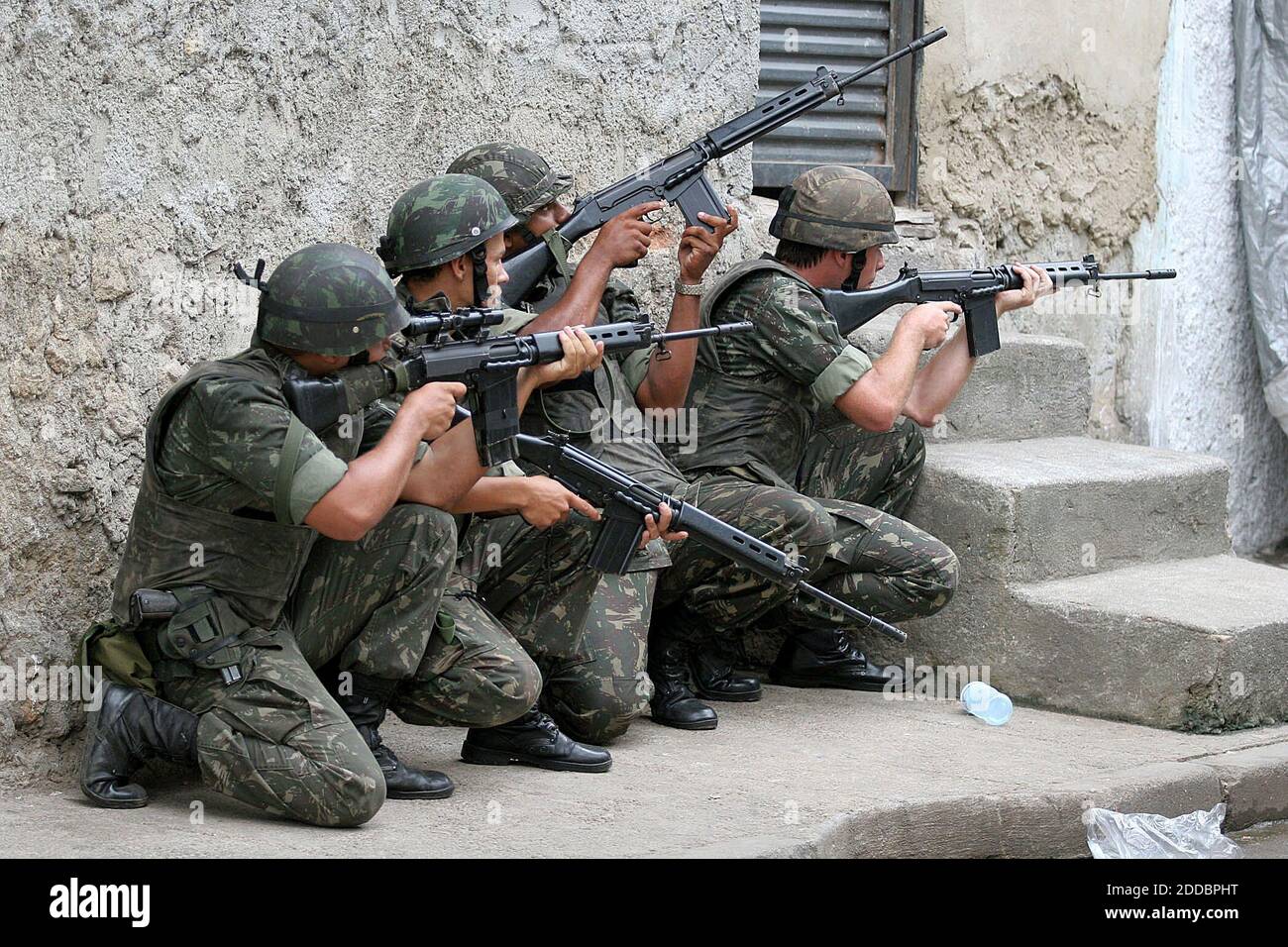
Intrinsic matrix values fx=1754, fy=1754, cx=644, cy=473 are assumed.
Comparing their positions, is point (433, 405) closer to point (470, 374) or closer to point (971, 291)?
point (470, 374)

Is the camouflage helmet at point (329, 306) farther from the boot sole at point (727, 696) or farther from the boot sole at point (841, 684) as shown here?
the boot sole at point (841, 684)

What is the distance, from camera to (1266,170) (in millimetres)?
7566

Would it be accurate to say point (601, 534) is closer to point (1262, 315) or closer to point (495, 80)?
point (495, 80)

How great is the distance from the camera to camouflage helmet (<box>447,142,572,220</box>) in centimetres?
492

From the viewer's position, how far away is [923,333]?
5.31m

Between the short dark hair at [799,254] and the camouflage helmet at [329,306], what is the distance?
1.87 meters

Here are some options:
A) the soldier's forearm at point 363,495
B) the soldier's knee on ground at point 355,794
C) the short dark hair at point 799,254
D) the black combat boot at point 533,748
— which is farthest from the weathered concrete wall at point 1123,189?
the soldier's knee on ground at point 355,794

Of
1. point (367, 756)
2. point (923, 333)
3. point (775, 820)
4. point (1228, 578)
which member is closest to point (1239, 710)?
point (1228, 578)

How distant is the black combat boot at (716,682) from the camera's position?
5.31 metres

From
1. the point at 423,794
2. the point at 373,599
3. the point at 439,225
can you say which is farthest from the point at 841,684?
the point at 439,225

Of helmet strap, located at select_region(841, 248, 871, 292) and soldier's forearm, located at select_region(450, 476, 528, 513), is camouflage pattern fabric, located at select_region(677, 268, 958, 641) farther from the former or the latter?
soldier's forearm, located at select_region(450, 476, 528, 513)

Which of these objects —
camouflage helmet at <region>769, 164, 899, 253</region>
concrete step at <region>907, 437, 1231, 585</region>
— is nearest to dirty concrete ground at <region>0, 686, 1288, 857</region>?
concrete step at <region>907, 437, 1231, 585</region>

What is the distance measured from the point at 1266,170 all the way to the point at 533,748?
476cm

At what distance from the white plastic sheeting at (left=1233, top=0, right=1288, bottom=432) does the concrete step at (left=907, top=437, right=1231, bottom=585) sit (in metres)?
1.71
